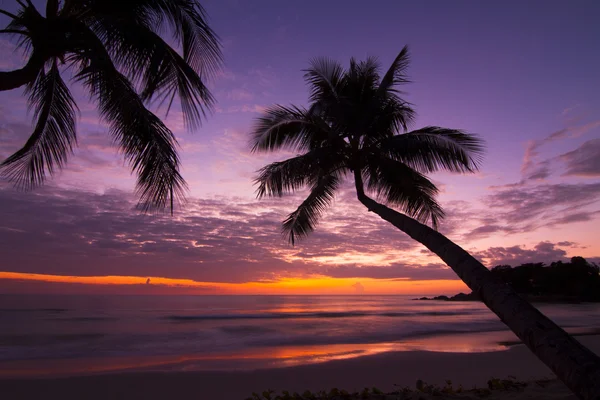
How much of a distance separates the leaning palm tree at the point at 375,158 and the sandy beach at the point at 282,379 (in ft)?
11.2

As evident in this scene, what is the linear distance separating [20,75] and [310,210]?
6.79 meters

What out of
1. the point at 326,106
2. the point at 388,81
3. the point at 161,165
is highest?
the point at 388,81

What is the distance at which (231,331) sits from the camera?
20.2 metres

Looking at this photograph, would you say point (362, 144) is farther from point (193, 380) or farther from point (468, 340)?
point (468, 340)

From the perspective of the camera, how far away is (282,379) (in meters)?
8.62

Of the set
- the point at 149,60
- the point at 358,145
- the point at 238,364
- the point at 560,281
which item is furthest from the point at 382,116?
the point at 560,281

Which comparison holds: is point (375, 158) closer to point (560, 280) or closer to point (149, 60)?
point (149, 60)

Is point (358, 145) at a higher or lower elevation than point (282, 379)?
higher

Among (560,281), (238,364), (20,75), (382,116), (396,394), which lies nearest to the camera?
(20,75)

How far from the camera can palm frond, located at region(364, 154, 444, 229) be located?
25.1 ft

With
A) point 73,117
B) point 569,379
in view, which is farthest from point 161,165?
point 569,379

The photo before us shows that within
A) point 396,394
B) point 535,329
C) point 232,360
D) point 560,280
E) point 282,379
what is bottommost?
point 232,360

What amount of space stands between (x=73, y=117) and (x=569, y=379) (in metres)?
5.85

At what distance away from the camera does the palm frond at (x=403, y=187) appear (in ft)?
25.1
